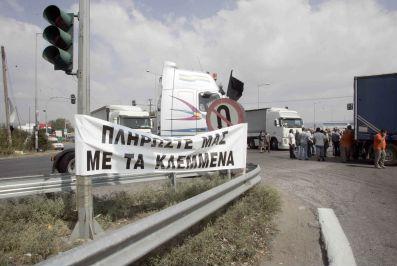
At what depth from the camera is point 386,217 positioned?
689 cm

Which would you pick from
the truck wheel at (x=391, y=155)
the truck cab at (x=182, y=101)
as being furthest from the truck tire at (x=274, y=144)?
the truck cab at (x=182, y=101)

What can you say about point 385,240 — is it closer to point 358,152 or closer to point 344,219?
point 344,219

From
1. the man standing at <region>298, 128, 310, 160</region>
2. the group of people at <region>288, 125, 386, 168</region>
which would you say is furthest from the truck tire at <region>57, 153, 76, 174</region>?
the man standing at <region>298, 128, 310, 160</region>

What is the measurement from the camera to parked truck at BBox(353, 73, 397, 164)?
16.8m

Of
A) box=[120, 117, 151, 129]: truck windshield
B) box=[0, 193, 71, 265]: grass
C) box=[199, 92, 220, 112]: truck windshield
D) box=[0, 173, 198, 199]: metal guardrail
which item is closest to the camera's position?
box=[0, 193, 71, 265]: grass

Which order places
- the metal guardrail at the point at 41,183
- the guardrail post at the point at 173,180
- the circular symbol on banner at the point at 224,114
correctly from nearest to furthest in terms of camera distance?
1. the metal guardrail at the point at 41,183
2. the circular symbol on banner at the point at 224,114
3. the guardrail post at the point at 173,180

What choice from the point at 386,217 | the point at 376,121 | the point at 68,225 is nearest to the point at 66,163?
the point at 68,225

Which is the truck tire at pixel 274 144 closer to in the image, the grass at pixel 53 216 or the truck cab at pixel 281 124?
the truck cab at pixel 281 124

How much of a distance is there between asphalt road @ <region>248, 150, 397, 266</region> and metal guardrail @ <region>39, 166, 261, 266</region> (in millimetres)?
1968

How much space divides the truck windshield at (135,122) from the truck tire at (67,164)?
48.3ft

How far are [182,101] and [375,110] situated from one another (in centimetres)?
975

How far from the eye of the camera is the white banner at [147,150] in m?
5.16

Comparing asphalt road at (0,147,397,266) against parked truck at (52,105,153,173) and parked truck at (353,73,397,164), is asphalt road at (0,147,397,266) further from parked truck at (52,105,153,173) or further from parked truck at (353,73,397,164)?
parked truck at (52,105,153,173)

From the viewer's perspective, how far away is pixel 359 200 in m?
8.47
